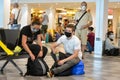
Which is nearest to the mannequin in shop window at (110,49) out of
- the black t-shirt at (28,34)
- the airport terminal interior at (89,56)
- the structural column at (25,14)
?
the airport terminal interior at (89,56)

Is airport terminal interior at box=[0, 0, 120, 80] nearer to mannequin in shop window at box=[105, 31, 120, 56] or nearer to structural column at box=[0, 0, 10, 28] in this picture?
structural column at box=[0, 0, 10, 28]

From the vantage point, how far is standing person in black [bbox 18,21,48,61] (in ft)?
22.4

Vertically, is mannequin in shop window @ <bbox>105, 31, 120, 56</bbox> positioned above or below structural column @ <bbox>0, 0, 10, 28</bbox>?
below

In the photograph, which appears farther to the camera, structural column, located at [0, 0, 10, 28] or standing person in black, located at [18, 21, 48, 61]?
structural column, located at [0, 0, 10, 28]

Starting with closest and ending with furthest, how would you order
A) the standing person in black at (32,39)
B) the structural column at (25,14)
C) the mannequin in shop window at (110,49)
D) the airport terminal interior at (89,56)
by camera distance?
the standing person in black at (32,39) → the airport terminal interior at (89,56) → the mannequin in shop window at (110,49) → the structural column at (25,14)

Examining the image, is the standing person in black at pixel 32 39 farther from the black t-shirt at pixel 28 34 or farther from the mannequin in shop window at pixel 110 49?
the mannequin in shop window at pixel 110 49

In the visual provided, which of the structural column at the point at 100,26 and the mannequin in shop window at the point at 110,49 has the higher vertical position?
the structural column at the point at 100,26

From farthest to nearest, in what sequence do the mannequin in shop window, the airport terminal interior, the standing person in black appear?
the mannequin in shop window
the airport terminal interior
the standing person in black

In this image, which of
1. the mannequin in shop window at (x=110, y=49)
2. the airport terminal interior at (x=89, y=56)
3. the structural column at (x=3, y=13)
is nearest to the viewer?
the airport terminal interior at (x=89, y=56)

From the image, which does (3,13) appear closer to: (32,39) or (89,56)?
(89,56)

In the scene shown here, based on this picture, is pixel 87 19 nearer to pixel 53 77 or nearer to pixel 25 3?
pixel 53 77

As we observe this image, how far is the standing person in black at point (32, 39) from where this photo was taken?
6.84 meters

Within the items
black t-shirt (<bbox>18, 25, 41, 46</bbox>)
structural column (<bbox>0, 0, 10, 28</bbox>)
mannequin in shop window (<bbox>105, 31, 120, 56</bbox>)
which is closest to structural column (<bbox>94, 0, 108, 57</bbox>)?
mannequin in shop window (<bbox>105, 31, 120, 56</bbox>)

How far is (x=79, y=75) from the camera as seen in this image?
7266mm
